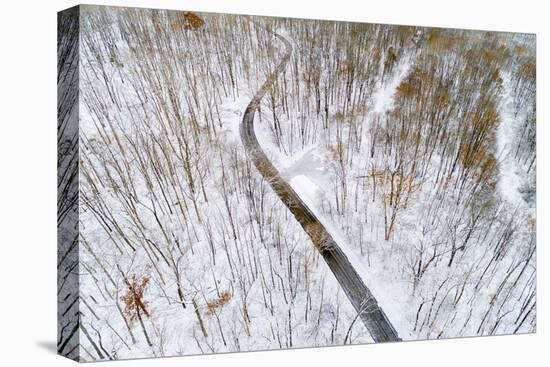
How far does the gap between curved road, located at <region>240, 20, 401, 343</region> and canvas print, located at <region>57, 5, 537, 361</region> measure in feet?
0.05

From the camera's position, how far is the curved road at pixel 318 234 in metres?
9.18

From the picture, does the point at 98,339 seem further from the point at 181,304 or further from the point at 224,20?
the point at 224,20

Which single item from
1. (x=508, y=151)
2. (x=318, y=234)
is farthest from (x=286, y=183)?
(x=508, y=151)

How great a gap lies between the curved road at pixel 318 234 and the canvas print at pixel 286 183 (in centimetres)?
1

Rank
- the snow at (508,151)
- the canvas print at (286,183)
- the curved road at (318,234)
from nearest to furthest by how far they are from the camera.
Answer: the canvas print at (286,183), the curved road at (318,234), the snow at (508,151)

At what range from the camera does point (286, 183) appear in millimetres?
9281

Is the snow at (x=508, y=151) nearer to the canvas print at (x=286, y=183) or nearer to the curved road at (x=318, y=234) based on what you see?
the canvas print at (x=286, y=183)

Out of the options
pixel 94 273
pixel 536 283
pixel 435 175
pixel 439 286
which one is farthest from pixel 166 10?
pixel 536 283

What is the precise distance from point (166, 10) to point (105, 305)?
2319 millimetres

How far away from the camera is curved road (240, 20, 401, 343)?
918cm

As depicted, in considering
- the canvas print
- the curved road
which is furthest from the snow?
the curved road

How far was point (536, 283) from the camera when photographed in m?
10.3

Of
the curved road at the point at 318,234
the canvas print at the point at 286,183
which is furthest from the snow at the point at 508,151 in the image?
the curved road at the point at 318,234

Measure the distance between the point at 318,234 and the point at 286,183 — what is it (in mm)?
498
